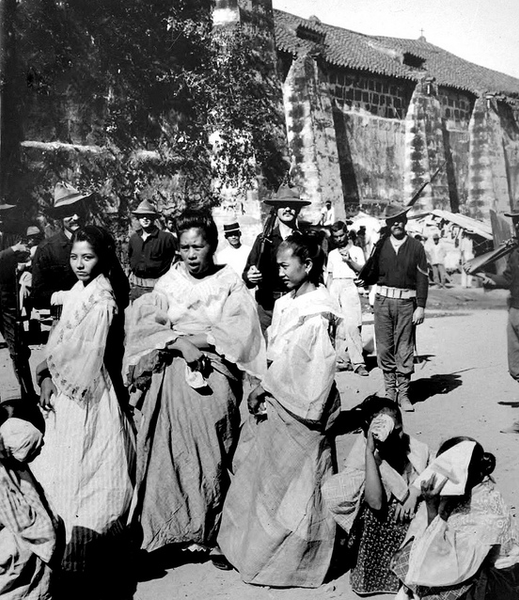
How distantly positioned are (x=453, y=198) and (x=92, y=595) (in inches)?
1021

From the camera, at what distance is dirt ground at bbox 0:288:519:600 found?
340cm

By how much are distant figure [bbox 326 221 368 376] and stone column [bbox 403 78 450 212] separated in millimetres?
16779

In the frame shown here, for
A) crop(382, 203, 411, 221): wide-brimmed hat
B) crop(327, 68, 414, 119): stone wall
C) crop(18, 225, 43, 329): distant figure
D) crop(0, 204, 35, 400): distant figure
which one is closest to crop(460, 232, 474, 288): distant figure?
crop(327, 68, 414, 119): stone wall

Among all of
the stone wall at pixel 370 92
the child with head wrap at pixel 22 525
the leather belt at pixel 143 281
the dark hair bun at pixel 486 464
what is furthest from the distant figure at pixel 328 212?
the child with head wrap at pixel 22 525

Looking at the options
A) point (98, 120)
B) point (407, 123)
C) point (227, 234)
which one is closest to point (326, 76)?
point (407, 123)

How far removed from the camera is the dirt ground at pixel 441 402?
3396 mm

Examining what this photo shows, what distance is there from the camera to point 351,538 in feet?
11.3

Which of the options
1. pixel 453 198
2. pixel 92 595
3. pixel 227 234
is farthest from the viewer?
pixel 453 198

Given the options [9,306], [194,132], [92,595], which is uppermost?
[194,132]

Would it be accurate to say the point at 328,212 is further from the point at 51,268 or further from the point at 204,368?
the point at 204,368

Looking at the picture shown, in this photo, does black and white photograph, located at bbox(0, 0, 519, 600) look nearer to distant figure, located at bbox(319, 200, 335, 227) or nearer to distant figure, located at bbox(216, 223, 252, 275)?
distant figure, located at bbox(216, 223, 252, 275)

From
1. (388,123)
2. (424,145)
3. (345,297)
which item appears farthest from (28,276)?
(424,145)

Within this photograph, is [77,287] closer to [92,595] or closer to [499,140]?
[92,595]

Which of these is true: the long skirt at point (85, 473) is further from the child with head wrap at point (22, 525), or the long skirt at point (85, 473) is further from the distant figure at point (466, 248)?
the distant figure at point (466, 248)
